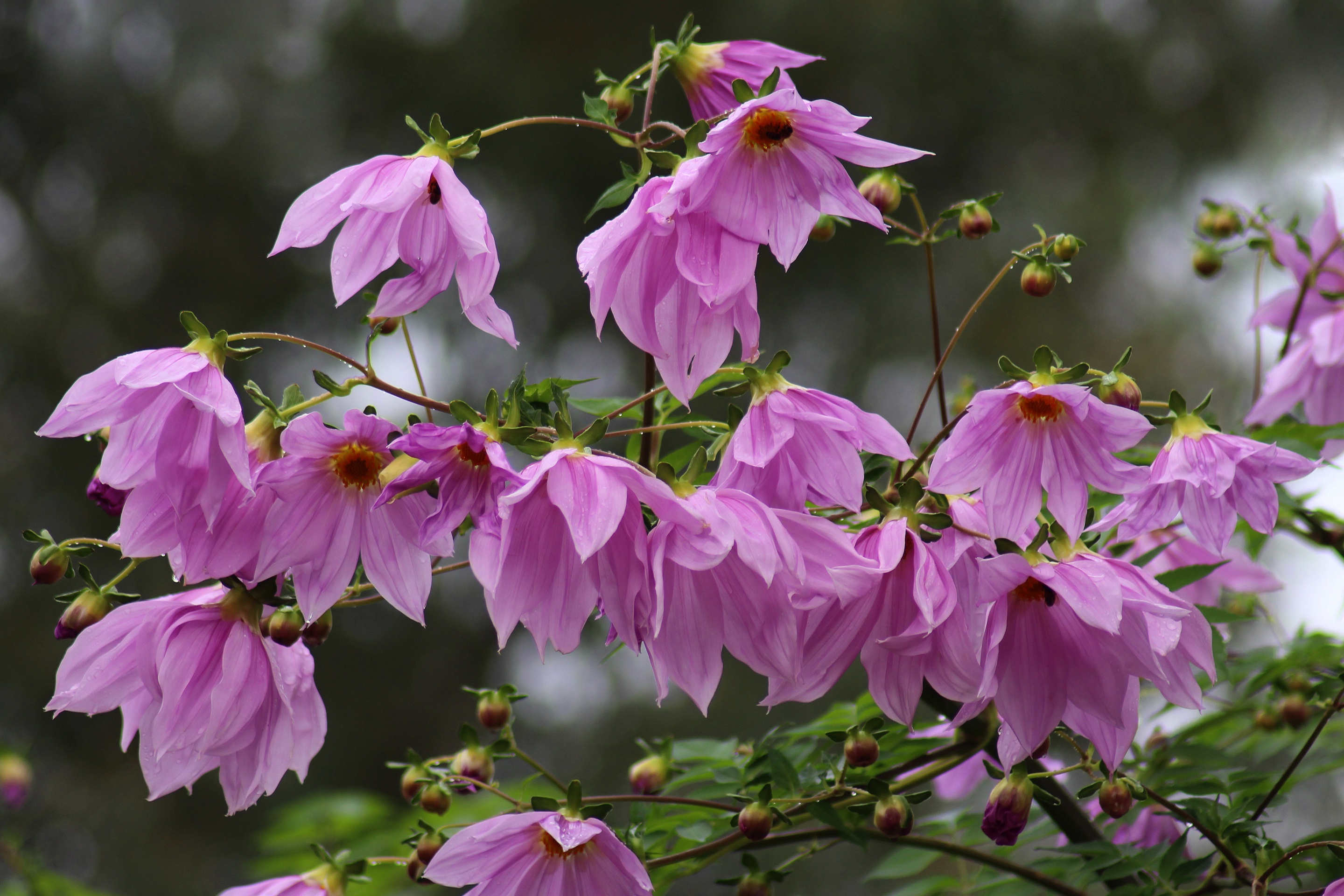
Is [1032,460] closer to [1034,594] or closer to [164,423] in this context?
[1034,594]

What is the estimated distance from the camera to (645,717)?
447cm

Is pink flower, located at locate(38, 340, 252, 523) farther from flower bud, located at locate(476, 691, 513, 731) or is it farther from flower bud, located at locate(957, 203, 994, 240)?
flower bud, located at locate(957, 203, 994, 240)

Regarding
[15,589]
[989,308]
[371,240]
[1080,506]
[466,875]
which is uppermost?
[371,240]

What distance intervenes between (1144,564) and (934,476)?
0.97 ft

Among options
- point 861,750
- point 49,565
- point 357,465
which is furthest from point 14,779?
point 861,750

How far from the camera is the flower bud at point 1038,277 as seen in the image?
0.75 m

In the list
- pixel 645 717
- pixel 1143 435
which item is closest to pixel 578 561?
pixel 1143 435

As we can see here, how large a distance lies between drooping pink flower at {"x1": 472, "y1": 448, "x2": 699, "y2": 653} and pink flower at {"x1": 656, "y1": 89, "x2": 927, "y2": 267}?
0.15 meters

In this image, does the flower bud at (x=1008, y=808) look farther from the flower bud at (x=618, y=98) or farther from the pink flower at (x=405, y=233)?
the flower bud at (x=618, y=98)

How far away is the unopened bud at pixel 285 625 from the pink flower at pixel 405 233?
0.60 ft

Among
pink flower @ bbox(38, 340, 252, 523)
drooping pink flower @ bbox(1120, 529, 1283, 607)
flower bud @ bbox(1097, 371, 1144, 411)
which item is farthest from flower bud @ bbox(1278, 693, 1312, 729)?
pink flower @ bbox(38, 340, 252, 523)

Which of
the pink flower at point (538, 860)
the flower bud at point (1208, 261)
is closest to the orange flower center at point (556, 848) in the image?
the pink flower at point (538, 860)

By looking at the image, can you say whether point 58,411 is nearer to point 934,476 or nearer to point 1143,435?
point 934,476

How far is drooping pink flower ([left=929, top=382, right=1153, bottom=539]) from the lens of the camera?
24.6 inches
